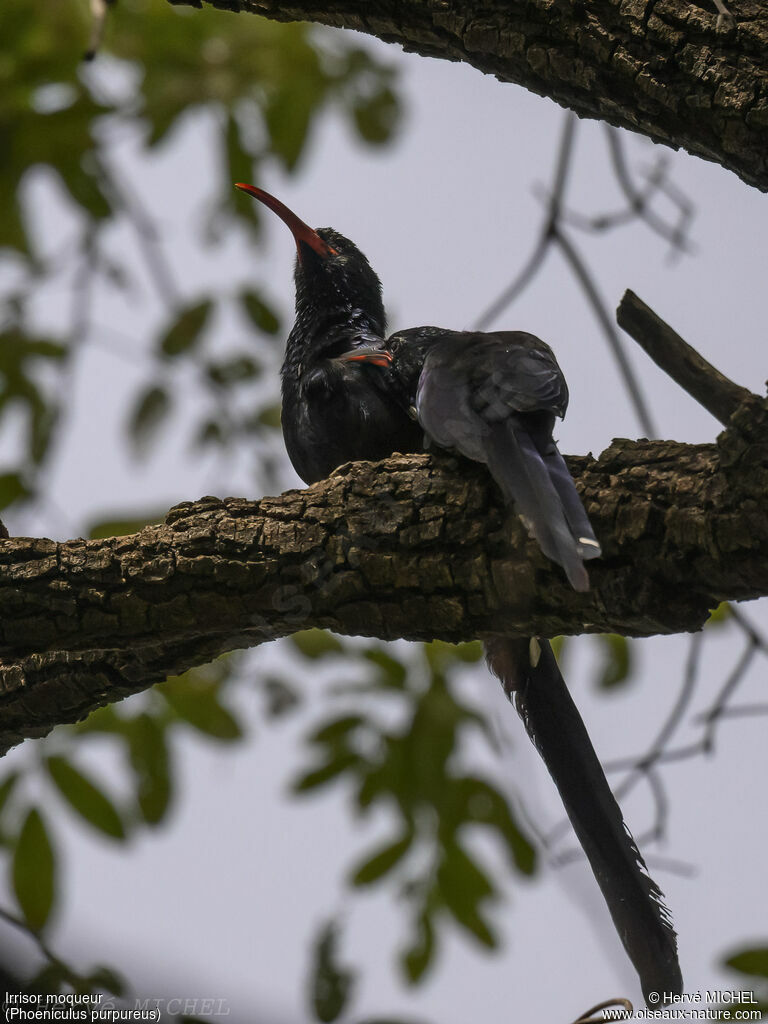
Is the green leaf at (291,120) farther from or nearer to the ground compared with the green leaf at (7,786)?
farther from the ground

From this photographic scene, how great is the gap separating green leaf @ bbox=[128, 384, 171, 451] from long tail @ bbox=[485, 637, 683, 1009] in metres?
1.95

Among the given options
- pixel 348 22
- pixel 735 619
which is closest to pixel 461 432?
pixel 348 22

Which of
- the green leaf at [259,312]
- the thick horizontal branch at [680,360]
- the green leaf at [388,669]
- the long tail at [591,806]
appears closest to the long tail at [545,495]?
the thick horizontal branch at [680,360]

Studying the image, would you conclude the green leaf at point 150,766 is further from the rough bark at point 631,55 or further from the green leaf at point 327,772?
the rough bark at point 631,55

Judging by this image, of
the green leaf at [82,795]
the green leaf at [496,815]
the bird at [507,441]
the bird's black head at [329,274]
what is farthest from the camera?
the bird's black head at [329,274]

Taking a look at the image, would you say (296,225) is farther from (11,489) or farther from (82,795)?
(82,795)

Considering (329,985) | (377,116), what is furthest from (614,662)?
(377,116)

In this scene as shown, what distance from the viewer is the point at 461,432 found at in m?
2.21

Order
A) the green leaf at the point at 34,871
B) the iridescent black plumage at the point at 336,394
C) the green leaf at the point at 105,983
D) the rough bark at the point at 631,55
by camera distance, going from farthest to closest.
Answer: the iridescent black plumage at the point at 336,394 < the green leaf at the point at 34,871 < the rough bark at the point at 631,55 < the green leaf at the point at 105,983

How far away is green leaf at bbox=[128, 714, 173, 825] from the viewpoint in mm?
3205

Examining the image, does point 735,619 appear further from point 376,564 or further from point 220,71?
point 220,71

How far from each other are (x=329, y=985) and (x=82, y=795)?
4.12 feet

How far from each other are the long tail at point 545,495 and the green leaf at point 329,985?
0.85 metres

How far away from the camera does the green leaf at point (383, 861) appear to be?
10.4 ft
